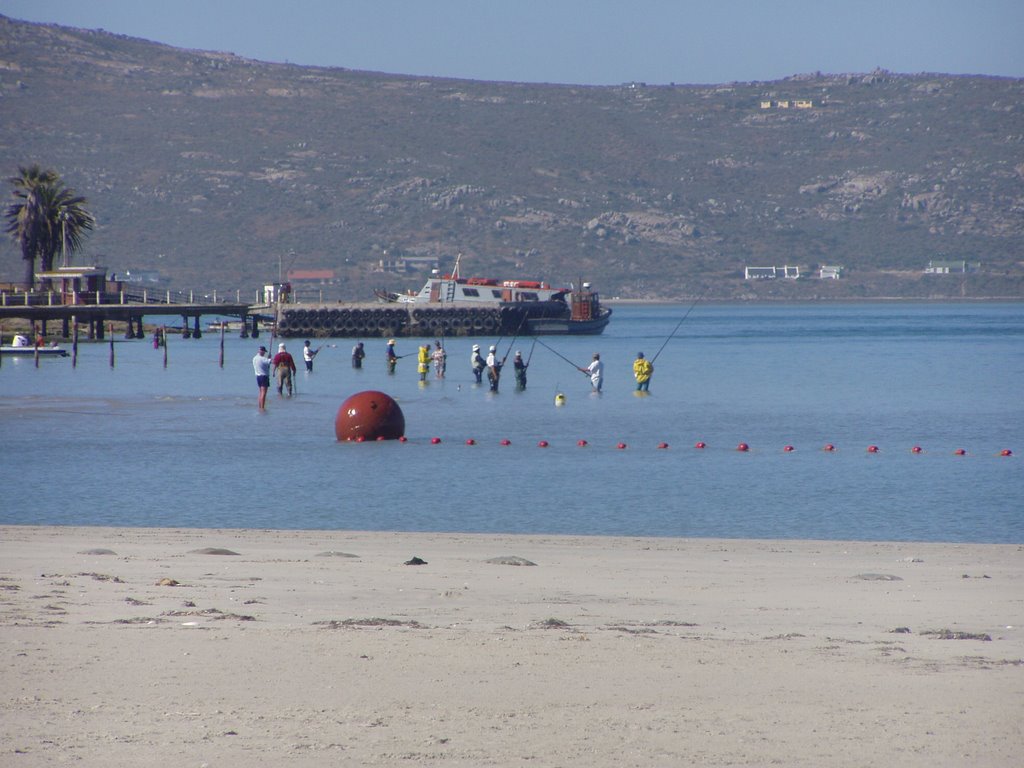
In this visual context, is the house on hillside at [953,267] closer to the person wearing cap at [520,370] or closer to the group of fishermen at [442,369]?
the group of fishermen at [442,369]

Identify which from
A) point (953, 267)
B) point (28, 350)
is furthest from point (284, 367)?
point (953, 267)

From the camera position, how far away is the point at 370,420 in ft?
93.0

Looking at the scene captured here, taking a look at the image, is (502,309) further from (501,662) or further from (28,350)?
(501,662)

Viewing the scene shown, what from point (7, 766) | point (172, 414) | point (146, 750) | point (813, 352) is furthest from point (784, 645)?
point (813, 352)

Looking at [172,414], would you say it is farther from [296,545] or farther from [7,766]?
[7,766]

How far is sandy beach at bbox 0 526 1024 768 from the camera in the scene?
719 cm

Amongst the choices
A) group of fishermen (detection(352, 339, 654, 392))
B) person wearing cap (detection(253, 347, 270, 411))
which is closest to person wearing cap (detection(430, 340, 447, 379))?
group of fishermen (detection(352, 339, 654, 392))

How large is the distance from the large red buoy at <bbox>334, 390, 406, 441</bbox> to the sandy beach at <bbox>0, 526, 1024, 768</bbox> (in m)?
14.5

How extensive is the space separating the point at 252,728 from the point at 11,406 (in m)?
33.5

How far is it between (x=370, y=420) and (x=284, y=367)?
46.4 feet

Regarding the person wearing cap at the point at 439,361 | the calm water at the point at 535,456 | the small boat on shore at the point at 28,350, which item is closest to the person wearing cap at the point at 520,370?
the calm water at the point at 535,456

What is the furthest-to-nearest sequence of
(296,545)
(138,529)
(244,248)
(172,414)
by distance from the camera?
(244,248)
(172,414)
(138,529)
(296,545)

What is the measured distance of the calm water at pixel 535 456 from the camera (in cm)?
1906

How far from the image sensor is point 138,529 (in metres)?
17.0
